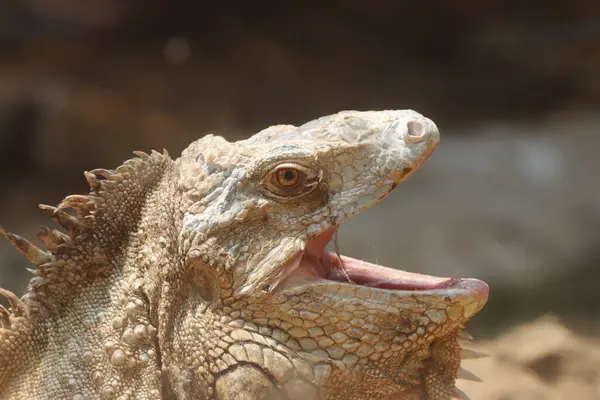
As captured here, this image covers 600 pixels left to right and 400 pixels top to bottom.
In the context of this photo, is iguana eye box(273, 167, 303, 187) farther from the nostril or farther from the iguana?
the nostril

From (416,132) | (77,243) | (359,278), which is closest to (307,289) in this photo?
(359,278)

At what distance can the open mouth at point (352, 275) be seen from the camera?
2.52 m

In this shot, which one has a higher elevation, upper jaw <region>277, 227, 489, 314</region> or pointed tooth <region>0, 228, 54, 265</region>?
upper jaw <region>277, 227, 489, 314</region>

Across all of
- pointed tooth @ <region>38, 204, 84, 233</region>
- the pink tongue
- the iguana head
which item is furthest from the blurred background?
pointed tooth @ <region>38, 204, 84, 233</region>

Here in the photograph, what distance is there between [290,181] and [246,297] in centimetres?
41

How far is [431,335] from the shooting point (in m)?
2.51

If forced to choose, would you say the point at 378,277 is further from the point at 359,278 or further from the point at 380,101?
the point at 380,101

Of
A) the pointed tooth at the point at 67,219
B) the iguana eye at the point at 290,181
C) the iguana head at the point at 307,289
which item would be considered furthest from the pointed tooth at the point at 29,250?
the iguana eye at the point at 290,181

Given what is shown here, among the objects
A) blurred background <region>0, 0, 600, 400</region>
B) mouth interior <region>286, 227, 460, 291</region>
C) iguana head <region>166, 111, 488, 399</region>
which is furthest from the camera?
blurred background <region>0, 0, 600, 400</region>

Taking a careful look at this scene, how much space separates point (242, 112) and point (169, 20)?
5.09 ft

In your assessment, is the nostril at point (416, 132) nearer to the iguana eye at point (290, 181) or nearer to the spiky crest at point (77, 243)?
the iguana eye at point (290, 181)

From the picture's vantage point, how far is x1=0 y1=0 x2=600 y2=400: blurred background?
8820mm

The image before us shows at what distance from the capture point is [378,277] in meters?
2.79

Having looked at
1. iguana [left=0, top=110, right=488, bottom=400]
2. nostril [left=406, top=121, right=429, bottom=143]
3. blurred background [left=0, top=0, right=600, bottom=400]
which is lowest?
iguana [left=0, top=110, right=488, bottom=400]
